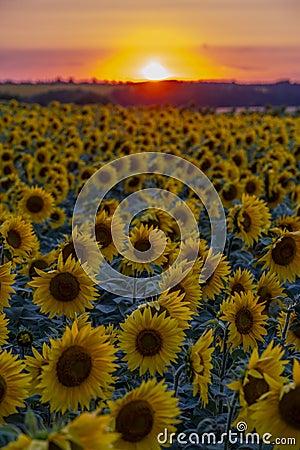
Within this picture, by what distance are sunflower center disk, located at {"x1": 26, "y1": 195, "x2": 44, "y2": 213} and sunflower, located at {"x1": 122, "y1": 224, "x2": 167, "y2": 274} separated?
206cm

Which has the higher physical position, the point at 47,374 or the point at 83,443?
the point at 47,374

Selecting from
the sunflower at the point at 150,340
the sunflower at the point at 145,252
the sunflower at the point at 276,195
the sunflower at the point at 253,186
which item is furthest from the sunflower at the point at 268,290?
the sunflower at the point at 276,195

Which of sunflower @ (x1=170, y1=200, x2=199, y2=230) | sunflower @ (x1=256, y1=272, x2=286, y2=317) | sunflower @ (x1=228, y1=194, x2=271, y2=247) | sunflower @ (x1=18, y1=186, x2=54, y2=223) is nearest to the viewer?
sunflower @ (x1=256, y1=272, x2=286, y2=317)

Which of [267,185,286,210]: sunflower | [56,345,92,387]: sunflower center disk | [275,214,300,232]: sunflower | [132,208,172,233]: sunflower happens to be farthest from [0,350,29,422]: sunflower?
[267,185,286,210]: sunflower

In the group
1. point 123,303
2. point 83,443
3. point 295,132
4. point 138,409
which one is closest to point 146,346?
point 138,409

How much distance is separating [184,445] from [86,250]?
131 centimetres

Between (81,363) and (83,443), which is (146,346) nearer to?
(81,363)

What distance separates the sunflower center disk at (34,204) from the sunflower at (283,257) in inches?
100

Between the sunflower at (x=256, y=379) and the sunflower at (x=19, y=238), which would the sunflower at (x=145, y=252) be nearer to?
the sunflower at (x=19, y=238)

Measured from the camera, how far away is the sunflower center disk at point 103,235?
13.8 ft

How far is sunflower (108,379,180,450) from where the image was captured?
7.51ft

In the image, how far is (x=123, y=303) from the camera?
3.93 meters

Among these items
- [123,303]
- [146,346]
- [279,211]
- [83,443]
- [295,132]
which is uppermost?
[295,132]

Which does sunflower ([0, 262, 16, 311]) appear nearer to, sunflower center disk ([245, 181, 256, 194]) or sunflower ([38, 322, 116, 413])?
sunflower ([38, 322, 116, 413])
